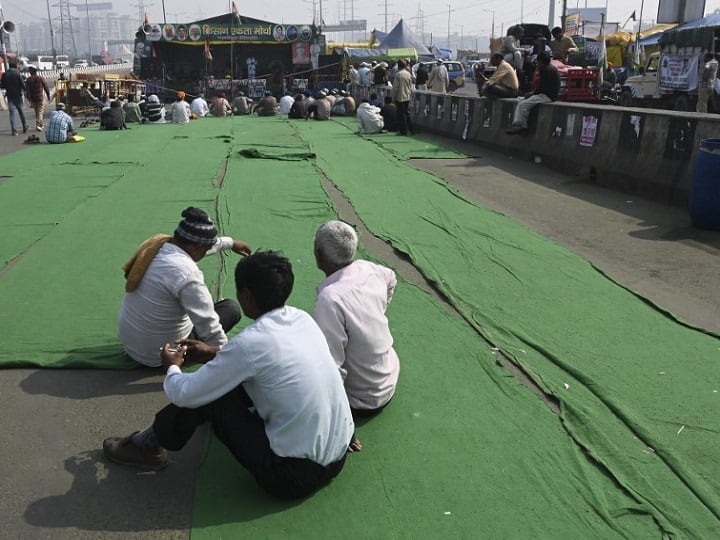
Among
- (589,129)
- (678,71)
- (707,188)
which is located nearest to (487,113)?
(589,129)

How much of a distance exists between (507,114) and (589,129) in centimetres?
371

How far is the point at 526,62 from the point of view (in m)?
16.9

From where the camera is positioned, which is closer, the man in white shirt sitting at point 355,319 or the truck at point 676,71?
the man in white shirt sitting at point 355,319

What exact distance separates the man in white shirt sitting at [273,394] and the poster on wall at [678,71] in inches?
837

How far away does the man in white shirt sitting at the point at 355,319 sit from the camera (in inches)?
140

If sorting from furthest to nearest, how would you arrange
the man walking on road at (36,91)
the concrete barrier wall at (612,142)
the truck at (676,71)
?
1. the truck at (676,71)
2. the man walking on road at (36,91)
3. the concrete barrier wall at (612,142)

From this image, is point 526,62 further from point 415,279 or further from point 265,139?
point 415,279

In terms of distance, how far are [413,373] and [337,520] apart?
5.04 ft

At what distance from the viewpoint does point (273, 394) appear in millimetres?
2943

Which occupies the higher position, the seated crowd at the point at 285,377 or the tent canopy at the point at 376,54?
the tent canopy at the point at 376,54

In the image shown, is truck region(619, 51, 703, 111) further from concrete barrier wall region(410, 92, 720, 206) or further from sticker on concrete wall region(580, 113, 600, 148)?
sticker on concrete wall region(580, 113, 600, 148)

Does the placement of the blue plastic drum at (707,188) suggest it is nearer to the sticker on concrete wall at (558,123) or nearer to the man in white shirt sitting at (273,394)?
the sticker on concrete wall at (558,123)

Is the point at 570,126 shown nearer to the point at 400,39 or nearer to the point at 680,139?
the point at 680,139

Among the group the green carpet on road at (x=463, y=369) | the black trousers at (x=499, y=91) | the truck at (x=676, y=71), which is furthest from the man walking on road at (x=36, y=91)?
the truck at (x=676, y=71)
